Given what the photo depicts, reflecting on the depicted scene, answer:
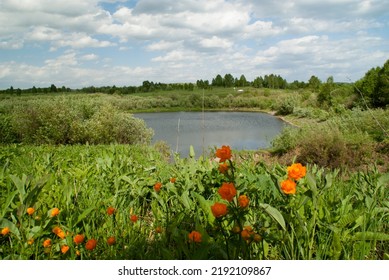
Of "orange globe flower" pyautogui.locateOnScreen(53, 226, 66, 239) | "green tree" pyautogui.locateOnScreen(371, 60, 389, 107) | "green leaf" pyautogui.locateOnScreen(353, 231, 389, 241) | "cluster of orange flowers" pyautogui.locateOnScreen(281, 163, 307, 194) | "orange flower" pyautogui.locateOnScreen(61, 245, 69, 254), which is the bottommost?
"orange flower" pyautogui.locateOnScreen(61, 245, 69, 254)

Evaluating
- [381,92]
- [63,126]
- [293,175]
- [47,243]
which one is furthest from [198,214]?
[381,92]

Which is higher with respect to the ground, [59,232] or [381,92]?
[381,92]

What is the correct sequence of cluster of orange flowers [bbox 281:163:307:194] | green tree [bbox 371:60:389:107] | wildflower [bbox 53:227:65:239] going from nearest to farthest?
cluster of orange flowers [bbox 281:163:307:194] → wildflower [bbox 53:227:65:239] → green tree [bbox 371:60:389:107]

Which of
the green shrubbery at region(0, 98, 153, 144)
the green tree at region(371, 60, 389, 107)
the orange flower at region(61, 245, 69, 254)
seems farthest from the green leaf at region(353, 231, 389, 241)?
the green tree at region(371, 60, 389, 107)

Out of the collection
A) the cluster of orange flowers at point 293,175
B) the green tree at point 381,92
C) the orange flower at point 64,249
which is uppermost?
the green tree at point 381,92

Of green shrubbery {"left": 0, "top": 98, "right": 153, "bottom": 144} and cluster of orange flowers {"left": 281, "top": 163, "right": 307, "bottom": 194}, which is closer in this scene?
cluster of orange flowers {"left": 281, "top": 163, "right": 307, "bottom": 194}

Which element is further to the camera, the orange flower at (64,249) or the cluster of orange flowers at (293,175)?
the orange flower at (64,249)

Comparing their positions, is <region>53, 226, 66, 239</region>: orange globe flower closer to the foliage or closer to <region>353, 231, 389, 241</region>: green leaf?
the foliage

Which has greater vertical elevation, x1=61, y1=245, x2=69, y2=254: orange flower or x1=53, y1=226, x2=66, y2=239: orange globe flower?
x1=53, y1=226, x2=66, y2=239: orange globe flower

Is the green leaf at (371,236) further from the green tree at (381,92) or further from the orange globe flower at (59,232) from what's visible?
the green tree at (381,92)

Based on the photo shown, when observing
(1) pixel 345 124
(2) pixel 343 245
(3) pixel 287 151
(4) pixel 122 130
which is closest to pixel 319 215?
(2) pixel 343 245

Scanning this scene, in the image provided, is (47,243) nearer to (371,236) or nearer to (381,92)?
(371,236)

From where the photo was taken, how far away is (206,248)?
1.47m

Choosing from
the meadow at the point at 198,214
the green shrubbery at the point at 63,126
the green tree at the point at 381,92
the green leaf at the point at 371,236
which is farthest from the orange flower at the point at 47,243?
the green tree at the point at 381,92
